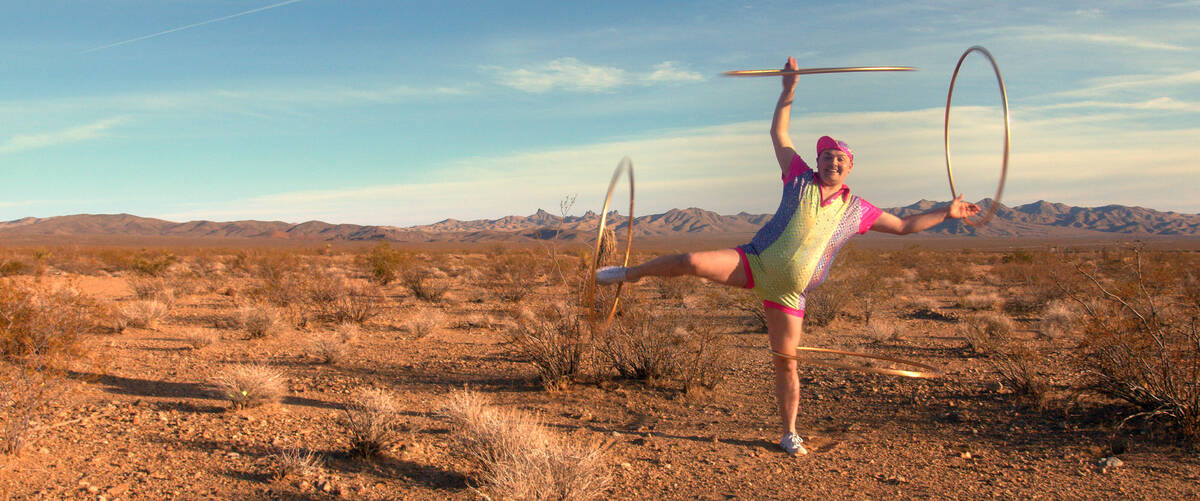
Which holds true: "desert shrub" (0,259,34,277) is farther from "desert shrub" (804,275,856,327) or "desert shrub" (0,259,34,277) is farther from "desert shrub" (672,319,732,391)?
"desert shrub" (804,275,856,327)

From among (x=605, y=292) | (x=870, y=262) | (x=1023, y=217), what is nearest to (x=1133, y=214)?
(x=1023, y=217)

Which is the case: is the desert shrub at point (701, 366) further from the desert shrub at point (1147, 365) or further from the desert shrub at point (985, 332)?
the desert shrub at point (985, 332)

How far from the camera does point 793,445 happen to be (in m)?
5.80

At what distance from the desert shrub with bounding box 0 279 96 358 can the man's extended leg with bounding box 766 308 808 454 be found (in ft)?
25.9

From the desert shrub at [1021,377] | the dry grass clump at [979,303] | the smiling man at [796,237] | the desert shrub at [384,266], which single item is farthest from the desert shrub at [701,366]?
the desert shrub at [384,266]

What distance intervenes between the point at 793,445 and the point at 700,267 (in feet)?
7.25

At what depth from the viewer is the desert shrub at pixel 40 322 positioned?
7.74 meters

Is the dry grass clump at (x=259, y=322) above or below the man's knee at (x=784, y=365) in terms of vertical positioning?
below

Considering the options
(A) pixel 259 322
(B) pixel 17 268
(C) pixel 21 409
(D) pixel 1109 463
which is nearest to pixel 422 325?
(A) pixel 259 322

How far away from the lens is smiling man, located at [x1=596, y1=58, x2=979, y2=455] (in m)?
4.88

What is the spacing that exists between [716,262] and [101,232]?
184 m

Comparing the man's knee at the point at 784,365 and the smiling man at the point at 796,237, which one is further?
the man's knee at the point at 784,365

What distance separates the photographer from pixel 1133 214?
14100 centimetres

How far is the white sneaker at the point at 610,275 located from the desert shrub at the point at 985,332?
7.25 m
